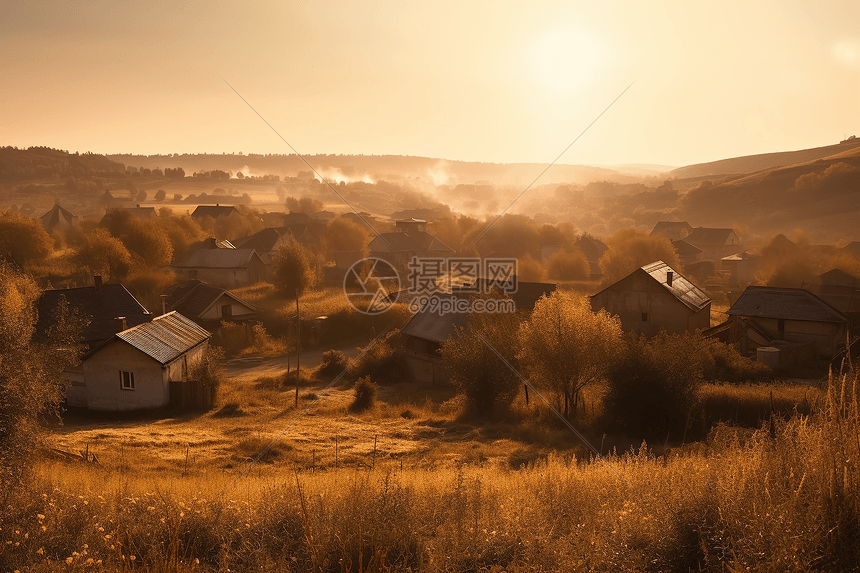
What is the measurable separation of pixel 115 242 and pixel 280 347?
86.8 ft

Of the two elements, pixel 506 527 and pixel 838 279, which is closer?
pixel 506 527

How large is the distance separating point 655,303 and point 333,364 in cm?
2155

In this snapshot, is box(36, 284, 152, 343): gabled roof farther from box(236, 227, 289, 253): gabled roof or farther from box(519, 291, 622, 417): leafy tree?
box(236, 227, 289, 253): gabled roof

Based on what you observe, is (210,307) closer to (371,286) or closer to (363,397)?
(363,397)

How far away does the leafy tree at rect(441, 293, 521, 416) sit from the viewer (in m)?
27.0

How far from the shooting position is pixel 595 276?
7556 centimetres

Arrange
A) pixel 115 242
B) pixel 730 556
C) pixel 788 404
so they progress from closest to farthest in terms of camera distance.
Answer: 1. pixel 730 556
2. pixel 788 404
3. pixel 115 242

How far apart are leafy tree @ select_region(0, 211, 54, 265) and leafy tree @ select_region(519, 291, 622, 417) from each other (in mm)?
54002

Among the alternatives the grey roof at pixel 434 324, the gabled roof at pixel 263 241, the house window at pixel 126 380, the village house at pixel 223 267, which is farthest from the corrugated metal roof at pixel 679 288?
the gabled roof at pixel 263 241

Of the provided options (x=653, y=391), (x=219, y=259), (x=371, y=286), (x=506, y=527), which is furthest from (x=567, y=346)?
(x=219, y=259)

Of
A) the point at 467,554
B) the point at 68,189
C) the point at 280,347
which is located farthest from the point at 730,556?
the point at 68,189

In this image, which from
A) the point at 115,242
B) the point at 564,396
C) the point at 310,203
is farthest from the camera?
the point at 310,203

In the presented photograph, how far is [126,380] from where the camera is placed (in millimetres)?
28047

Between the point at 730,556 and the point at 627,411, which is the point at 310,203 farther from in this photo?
the point at 730,556
